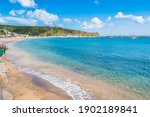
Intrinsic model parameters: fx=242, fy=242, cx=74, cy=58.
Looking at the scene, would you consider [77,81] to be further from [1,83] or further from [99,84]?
[1,83]

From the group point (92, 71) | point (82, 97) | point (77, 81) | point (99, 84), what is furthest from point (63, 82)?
point (92, 71)

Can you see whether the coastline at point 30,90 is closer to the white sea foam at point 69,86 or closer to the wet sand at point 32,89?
the wet sand at point 32,89

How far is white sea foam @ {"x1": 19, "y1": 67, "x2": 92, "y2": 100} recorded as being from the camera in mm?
19047

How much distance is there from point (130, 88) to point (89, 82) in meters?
4.15

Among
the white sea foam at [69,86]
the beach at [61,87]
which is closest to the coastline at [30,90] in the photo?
the beach at [61,87]

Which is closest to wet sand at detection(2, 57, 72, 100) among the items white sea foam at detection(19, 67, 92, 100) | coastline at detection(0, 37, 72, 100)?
coastline at detection(0, 37, 72, 100)

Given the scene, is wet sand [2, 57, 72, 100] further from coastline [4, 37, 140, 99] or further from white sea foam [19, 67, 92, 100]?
coastline [4, 37, 140, 99]

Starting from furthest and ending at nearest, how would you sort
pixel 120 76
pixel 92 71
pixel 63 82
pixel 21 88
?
pixel 92 71 → pixel 120 76 → pixel 63 82 → pixel 21 88

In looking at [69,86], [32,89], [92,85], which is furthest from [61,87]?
[92,85]

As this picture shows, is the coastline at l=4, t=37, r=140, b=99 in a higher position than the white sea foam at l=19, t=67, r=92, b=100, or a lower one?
lower

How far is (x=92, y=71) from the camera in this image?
1196 inches

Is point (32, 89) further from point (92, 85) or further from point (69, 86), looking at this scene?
point (92, 85)

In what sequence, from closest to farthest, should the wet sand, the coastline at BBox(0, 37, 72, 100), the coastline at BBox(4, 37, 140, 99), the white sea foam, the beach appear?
1. the coastline at BBox(0, 37, 72, 100)
2. the wet sand
3. the beach
4. the white sea foam
5. the coastline at BBox(4, 37, 140, 99)

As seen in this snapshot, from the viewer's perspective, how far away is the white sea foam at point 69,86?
19.0 meters
